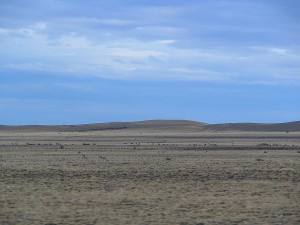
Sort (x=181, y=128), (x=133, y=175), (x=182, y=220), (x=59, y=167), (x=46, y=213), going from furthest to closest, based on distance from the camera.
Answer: (x=181, y=128) < (x=59, y=167) < (x=133, y=175) < (x=46, y=213) < (x=182, y=220)

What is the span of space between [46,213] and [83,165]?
14.2m

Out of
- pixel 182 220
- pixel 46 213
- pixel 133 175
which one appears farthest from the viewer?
pixel 133 175

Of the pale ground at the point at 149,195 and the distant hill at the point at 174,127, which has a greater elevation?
the distant hill at the point at 174,127

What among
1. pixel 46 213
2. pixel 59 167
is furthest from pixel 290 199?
pixel 59 167

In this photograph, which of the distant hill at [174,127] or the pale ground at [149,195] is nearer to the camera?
the pale ground at [149,195]

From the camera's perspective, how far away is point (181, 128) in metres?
133

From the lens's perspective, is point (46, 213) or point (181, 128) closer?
point (46, 213)

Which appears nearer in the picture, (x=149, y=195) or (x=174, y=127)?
(x=149, y=195)

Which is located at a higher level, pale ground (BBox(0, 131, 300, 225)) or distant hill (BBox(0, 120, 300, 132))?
distant hill (BBox(0, 120, 300, 132))

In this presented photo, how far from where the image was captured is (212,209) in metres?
13.8

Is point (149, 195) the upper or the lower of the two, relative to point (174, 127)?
lower

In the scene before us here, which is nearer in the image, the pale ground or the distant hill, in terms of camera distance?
the pale ground

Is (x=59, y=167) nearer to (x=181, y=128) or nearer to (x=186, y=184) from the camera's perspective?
(x=186, y=184)

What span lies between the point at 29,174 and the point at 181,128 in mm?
111306
